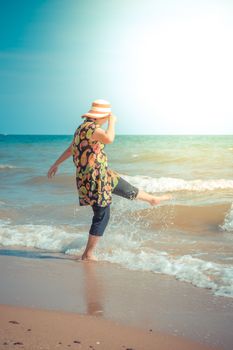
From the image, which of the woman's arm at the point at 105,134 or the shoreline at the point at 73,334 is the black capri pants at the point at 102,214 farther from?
the shoreline at the point at 73,334

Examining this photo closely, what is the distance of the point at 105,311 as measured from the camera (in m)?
3.45

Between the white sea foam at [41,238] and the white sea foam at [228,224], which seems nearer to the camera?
the white sea foam at [41,238]

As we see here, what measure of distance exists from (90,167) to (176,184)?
8957mm

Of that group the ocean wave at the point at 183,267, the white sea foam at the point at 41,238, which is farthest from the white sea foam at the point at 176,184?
the ocean wave at the point at 183,267

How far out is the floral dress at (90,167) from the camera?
482 centimetres

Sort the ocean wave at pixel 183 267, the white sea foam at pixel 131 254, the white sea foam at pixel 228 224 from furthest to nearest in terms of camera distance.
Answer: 1. the white sea foam at pixel 228 224
2. the white sea foam at pixel 131 254
3. the ocean wave at pixel 183 267

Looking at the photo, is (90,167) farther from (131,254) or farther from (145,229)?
(145,229)

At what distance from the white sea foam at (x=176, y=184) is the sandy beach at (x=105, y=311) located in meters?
7.92

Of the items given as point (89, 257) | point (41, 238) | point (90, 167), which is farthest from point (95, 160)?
point (41, 238)

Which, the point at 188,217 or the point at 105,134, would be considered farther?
the point at 188,217

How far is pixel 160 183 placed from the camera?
47.1 ft

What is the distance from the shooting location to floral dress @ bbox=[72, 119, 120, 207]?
4.82 metres

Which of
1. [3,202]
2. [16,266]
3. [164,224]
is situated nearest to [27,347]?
[16,266]

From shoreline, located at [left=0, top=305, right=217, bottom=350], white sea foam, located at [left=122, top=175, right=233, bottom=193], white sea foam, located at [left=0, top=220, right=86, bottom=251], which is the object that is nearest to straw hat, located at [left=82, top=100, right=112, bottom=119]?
white sea foam, located at [left=0, top=220, right=86, bottom=251]
